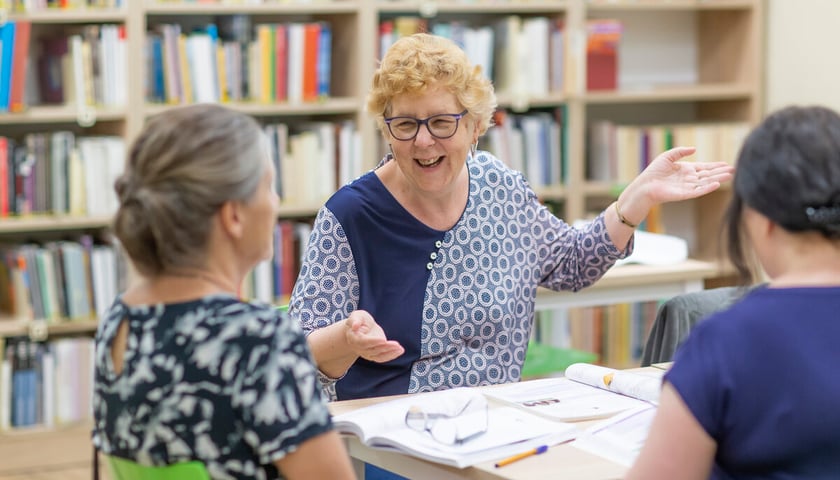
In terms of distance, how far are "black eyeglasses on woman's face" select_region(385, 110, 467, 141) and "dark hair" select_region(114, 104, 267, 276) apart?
887 mm

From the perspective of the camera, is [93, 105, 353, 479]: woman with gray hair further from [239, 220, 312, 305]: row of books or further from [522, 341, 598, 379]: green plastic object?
[239, 220, 312, 305]: row of books

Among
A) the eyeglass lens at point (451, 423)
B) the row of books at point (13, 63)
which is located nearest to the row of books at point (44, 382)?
the row of books at point (13, 63)

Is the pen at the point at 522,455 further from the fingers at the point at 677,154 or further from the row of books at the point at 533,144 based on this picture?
the row of books at the point at 533,144

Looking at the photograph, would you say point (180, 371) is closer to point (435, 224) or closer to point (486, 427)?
point (486, 427)

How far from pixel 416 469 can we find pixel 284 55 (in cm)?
284

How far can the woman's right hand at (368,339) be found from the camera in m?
1.97

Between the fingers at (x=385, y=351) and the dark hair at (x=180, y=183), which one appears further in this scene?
the fingers at (x=385, y=351)

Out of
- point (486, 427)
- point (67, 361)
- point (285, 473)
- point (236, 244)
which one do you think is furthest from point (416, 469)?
point (67, 361)

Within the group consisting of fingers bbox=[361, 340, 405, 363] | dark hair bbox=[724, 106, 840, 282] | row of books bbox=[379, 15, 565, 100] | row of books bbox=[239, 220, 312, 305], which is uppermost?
row of books bbox=[379, 15, 565, 100]

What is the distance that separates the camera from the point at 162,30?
13.8ft

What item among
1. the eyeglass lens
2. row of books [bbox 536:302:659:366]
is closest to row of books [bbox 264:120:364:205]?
row of books [bbox 536:302:659:366]

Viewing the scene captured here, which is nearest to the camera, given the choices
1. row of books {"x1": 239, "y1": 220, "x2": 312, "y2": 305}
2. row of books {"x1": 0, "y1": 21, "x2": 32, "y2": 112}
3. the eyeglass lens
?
the eyeglass lens

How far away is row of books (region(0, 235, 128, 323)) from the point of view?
13.4 feet

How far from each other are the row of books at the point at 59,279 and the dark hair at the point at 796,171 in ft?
10.3
